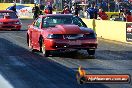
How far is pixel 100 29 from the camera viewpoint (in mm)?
26750

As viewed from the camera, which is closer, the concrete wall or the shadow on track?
the shadow on track

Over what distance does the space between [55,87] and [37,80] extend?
1.02 meters

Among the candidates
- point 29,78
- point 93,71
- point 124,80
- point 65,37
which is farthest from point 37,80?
point 65,37

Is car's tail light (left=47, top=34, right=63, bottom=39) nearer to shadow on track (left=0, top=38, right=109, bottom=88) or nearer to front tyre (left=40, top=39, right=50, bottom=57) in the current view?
front tyre (left=40, top=39, right=50, bottom=57)

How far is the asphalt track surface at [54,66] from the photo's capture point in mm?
10086

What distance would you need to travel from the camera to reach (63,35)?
15273 mm

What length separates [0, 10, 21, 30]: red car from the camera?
103 feet

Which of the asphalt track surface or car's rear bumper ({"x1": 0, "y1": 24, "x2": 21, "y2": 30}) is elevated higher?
the asphalt track surface

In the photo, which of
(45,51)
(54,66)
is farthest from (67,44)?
(54,66)

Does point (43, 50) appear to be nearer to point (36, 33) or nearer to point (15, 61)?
point (36, 33)

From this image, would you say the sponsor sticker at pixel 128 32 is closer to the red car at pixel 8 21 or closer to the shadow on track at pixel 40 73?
the shadow on track at pixel 40 73

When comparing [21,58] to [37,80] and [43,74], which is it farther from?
[37,80]

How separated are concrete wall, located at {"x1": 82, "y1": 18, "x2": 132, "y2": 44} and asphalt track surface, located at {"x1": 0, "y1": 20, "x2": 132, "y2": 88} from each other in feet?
15.7

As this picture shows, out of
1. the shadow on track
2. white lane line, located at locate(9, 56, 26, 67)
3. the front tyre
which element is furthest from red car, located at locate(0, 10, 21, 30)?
white lane line, located at locate(9, 56, 26, 67)
